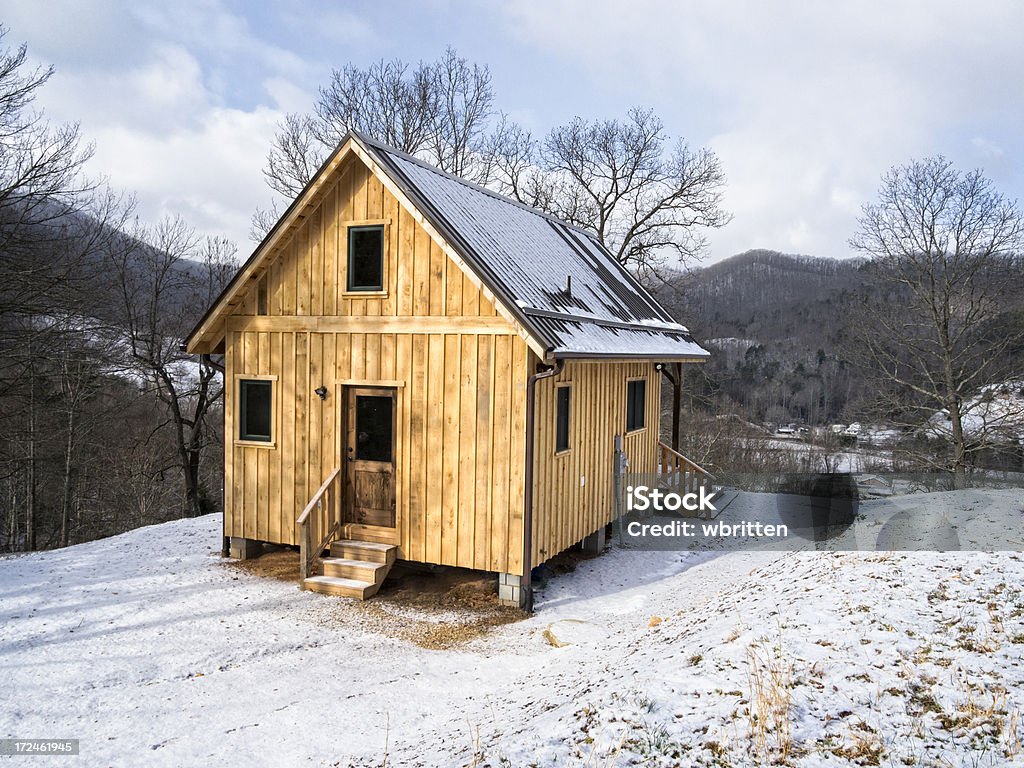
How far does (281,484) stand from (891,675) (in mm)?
8395

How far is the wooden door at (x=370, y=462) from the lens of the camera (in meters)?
9.82

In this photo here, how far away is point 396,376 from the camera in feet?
31.6

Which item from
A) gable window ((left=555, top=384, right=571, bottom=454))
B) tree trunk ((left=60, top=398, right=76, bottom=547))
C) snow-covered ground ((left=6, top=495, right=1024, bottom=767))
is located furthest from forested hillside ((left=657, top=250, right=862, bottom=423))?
tree trunk ((left=60, top=398, right=76, bottom=547))

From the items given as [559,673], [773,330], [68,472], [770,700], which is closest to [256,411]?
[559,673]

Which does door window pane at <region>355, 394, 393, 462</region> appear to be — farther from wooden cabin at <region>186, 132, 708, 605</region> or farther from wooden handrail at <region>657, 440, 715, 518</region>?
wooden handrail at <region>657, 440, 715, 518</region>

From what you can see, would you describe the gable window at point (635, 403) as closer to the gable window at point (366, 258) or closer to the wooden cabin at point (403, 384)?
the wooden cabin at point (403, 384)

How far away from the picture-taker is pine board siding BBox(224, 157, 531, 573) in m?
8.99

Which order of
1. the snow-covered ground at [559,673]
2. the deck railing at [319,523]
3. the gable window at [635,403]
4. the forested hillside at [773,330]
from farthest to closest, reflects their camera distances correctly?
1. the forested hillside at [773,330]
2. the gable window at [635,403]
3. the deck railing at [319,523]
4. the snow-covered ground at [559,673]

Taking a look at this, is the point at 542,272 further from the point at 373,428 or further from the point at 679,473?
the point at 679,473

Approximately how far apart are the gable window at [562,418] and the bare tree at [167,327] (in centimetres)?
1409

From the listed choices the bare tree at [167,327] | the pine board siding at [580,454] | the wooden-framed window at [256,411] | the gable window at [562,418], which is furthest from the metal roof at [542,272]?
the bare tree at [167,327]

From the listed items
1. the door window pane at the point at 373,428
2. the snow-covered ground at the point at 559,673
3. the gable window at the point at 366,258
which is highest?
the gable window at the point at 366,258

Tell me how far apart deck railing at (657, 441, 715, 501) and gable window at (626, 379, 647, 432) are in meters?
1.41

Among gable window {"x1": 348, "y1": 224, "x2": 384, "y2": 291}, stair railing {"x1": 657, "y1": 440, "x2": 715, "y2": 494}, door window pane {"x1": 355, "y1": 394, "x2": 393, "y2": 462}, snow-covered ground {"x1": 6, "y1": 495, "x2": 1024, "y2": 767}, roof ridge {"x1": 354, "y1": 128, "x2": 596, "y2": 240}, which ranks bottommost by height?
snow-covered ground {"x1": 6, "y1": 495, "x2": 1024, "y2": 767}
